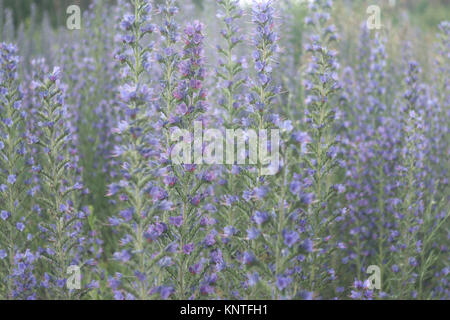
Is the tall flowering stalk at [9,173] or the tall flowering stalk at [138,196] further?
the tall flowering stalk at [9,173]

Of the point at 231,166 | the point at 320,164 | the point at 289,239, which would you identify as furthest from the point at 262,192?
the point at 320,164

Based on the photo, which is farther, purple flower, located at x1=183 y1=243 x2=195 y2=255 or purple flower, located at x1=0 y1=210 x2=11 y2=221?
purple flower, located at x1=0 y1=210 x2=11 y2=221

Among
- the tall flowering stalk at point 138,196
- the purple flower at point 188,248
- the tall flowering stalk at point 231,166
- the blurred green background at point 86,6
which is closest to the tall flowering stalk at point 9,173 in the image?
the tall flowering stalk at point 138,196

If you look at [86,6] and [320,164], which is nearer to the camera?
[320,164]

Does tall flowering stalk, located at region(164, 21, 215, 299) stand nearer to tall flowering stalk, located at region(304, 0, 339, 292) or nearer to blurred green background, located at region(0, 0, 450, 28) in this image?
tall flowering stalk, located at region(304, 0, 339, 292)

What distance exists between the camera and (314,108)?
379 cm

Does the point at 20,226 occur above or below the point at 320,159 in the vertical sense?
below

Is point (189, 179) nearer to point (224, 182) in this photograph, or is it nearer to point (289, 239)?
point (224, 182)

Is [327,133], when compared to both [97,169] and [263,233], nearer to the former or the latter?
[263,233]

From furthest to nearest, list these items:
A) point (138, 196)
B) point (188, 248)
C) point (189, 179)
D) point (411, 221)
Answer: point (411, 221) → point (189, 179) → point (188, 248) → point (138, 196)

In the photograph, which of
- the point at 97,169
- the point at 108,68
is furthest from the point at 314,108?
the point at 108,68

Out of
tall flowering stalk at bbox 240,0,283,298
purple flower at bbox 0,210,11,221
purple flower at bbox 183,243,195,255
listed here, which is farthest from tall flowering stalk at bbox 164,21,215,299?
purple flower at bbox 0,210,11,221

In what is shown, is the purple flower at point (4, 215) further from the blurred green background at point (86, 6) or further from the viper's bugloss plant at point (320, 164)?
the blurred green background at point (86, 6)

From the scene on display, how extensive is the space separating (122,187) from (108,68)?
4.66 metres
